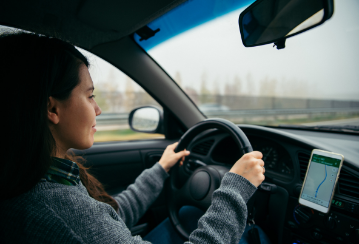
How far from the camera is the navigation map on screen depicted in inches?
50.3

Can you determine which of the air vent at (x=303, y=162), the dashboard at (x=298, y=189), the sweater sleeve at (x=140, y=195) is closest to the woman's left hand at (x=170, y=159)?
the sweater sleeve at (x=140, y=195)

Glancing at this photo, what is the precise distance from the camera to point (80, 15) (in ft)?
A: 4.95

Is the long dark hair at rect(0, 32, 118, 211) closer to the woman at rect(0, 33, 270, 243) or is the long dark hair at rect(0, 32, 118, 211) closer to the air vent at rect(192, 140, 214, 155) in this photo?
the woman at rect(0, 33, 270, 243)

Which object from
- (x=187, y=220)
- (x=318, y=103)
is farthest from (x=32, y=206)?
(x=318, y=103)

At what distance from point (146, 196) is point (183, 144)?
0.45 m

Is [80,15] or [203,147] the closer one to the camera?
[80,15]

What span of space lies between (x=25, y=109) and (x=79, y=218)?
0.44 metres

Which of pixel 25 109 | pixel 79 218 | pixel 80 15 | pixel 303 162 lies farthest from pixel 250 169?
pixel 80 15

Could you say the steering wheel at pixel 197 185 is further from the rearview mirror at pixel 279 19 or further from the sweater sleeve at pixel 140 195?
the rearview mirror at pixel 279 19

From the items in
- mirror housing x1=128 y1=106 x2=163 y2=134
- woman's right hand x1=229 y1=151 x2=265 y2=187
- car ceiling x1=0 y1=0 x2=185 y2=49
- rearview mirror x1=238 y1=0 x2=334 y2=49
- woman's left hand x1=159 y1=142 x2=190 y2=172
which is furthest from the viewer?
mirror housing x1=128 y1=106 x2=163 y2=134

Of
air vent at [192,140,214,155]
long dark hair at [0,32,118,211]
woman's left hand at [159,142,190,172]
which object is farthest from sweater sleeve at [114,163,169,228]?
long dark hair at [0,32,118,211]

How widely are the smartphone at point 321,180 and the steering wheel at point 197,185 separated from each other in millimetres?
473

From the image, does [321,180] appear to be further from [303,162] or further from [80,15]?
[80,15]

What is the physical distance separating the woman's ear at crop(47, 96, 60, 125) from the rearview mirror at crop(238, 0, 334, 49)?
3.81 ft
